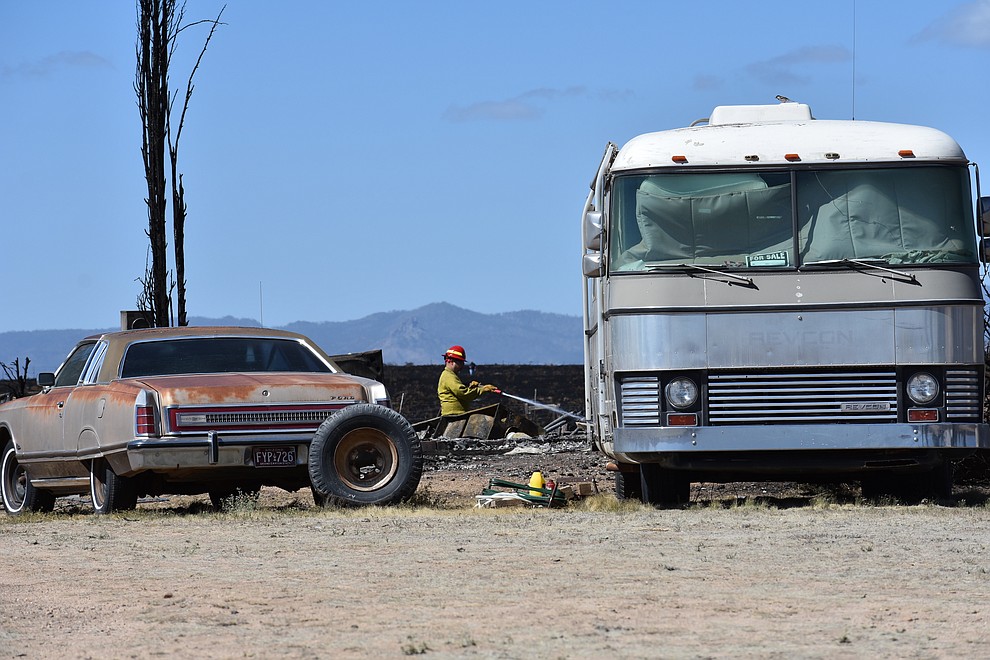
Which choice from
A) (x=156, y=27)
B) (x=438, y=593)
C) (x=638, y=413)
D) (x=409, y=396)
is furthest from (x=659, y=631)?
(x=409, y=396)

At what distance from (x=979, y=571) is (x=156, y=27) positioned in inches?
548

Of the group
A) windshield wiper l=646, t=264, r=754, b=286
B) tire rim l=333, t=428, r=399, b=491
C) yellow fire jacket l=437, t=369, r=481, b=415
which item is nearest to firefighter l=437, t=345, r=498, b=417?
yellow fire jacket l=437, t=369, r=481, b=415

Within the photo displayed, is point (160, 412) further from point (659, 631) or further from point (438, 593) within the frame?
point (659, 631)

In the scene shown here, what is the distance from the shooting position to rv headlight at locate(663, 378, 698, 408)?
12.3m

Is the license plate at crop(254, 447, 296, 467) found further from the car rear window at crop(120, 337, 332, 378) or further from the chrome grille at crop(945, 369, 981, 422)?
the chrome grille at crop(945, 369, 981, 422)

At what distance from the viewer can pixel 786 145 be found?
12.7 meters

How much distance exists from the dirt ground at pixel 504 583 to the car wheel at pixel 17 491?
1490 mm

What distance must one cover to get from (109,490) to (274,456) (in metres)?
1.45

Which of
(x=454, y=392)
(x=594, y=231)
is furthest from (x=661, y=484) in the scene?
(x=454, y=392)

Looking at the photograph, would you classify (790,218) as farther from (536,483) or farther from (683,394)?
(536,483)

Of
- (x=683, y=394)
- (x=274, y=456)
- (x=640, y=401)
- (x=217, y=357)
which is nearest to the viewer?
(x=683, y=394)

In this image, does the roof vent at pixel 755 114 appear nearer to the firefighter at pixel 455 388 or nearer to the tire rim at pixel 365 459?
the tire rim at pixel 365 459

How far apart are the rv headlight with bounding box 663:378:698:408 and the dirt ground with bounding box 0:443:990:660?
855mm

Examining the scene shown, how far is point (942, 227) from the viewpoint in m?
12.4
